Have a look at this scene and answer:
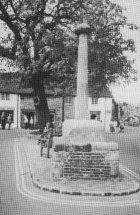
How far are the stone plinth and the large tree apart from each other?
1370 cm

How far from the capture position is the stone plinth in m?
13.8

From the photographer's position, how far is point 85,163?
548 inches

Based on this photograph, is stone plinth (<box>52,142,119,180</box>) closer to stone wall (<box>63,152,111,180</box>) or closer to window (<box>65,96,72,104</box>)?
stone wall (<box>63,152,111,180</box>)

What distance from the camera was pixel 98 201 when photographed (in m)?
11.2

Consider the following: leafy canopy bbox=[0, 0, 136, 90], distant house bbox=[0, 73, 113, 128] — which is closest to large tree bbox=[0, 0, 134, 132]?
leafy canopy bbox=[0, 0, 136, 90]

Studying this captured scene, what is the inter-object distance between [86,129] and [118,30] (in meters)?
14.1

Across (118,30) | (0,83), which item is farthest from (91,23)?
(0,83)

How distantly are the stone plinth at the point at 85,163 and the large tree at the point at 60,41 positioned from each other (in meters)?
13.7

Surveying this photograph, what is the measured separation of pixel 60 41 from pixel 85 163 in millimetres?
14764

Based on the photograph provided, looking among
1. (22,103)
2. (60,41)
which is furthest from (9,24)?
(22,103)

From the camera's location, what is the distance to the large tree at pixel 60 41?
27.2 metres

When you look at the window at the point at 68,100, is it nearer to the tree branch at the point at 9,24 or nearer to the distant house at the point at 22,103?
the distant house at the point at 22,103

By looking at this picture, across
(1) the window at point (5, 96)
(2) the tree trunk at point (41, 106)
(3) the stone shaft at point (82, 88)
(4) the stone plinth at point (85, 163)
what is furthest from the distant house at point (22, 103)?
(4) the stone plinth at point (85, 163)

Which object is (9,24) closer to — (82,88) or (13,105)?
(82,88)
